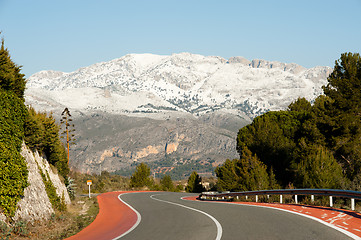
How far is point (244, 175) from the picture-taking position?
38.6m

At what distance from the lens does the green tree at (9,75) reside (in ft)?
63.3

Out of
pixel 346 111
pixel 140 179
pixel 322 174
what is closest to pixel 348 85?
pixel 346 111

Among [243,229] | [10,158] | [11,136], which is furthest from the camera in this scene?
[11,136]

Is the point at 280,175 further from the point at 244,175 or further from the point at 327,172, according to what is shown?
the point at 327,172

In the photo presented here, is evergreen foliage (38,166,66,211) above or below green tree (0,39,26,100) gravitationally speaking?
below

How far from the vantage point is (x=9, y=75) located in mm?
A: 19344

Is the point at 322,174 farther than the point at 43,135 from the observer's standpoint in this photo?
No

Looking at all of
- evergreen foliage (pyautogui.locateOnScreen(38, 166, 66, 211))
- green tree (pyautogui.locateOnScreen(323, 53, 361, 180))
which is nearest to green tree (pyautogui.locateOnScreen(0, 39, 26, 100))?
evergreen foliage (pyautogui.locateOnScreen(38, 166, 66, 211))

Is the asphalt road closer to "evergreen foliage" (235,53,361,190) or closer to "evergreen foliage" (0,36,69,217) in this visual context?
"evergreen foliage" (0,36,69,217)

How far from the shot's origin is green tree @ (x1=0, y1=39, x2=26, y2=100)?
63.3 feet

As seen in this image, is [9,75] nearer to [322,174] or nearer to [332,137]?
[322,174]

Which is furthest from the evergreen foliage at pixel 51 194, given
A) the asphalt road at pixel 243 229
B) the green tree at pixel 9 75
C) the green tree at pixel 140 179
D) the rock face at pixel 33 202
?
the green tree at pixel 140 179

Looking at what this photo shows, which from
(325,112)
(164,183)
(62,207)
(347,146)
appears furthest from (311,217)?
(164,183)

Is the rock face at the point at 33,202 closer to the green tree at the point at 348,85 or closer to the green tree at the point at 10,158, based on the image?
the green tree at the point at 10,158
